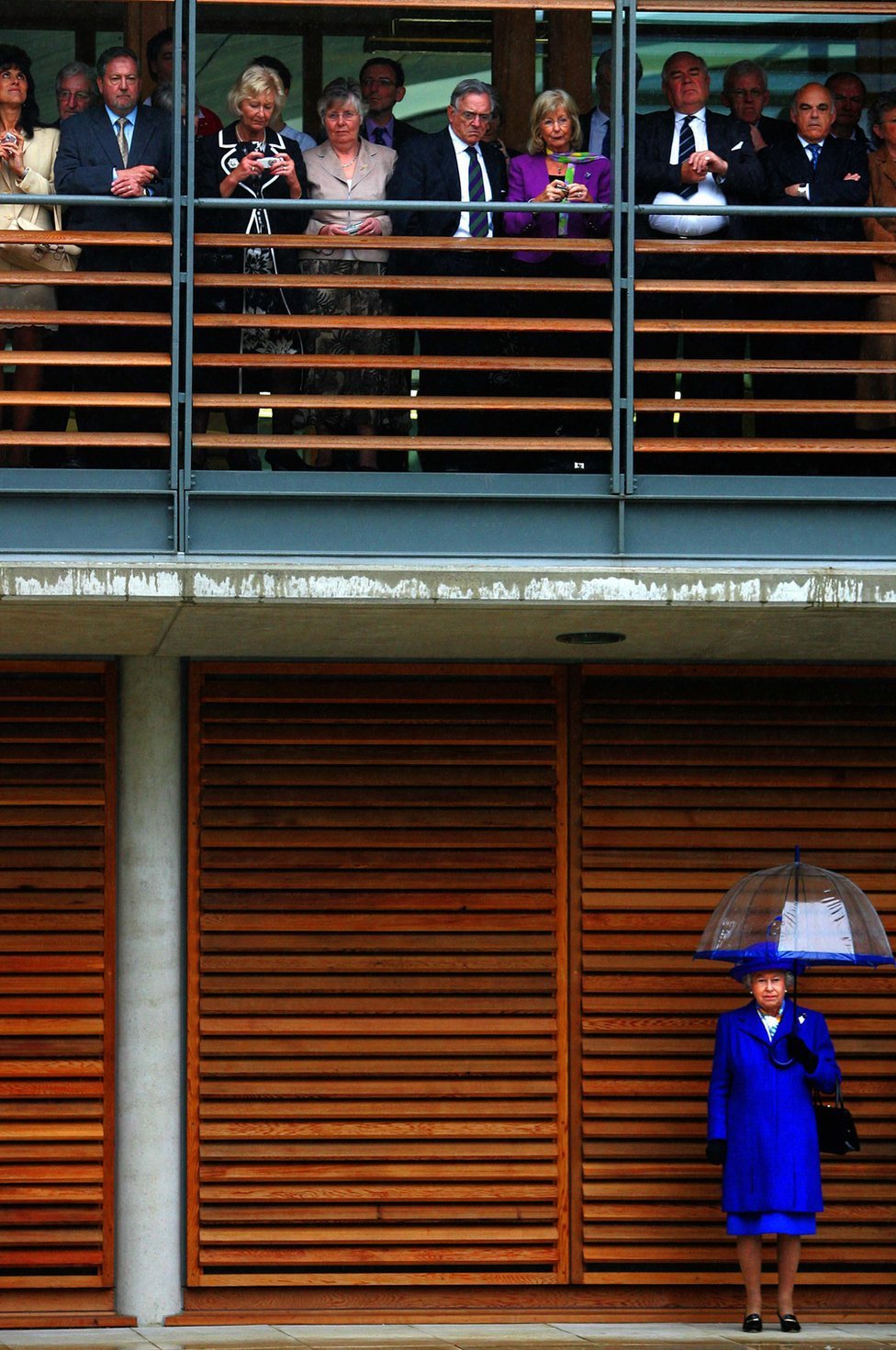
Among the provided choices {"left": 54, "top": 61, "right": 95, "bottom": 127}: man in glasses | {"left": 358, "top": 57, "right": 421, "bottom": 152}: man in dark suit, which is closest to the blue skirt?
{"left": 358, "top": 57, "right": 421, "bottom": 152}: man in dark suit

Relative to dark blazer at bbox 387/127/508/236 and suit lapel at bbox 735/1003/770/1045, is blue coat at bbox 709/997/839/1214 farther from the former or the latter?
dark blazer at bbox 387/127/508/236

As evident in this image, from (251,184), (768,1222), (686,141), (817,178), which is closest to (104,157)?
(251,184)

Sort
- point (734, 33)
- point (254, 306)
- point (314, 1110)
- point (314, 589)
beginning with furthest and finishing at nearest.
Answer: point (734, 33) → point (314, 1110) → point (254, 306) → point (314, 589)

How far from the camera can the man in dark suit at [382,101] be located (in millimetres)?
9781

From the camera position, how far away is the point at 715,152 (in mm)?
9164

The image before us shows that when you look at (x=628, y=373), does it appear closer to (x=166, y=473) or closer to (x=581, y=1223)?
(x=166, y=473)

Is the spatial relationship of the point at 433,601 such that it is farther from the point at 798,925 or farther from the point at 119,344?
the point at 798,925

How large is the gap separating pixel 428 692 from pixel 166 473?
222 cm

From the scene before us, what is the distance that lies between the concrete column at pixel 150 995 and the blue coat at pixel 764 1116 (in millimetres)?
2627

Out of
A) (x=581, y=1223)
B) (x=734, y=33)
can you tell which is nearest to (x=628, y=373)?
(x=734, y=33)

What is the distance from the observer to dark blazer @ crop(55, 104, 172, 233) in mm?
8898

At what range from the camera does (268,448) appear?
877cm

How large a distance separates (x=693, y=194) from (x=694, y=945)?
3.70 meters

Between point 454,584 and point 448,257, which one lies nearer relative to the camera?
point 454,584
